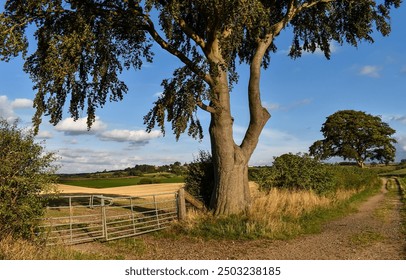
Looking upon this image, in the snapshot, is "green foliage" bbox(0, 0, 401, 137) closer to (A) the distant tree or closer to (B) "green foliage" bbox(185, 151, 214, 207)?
(B) "green foliage" bbox(185, 151, 214, 207)

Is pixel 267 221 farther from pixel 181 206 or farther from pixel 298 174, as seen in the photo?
pixel 298 174

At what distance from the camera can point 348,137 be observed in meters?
64.1

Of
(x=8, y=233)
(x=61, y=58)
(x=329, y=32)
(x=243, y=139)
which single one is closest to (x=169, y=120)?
(x=243, y=139)

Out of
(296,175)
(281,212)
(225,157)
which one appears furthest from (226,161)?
(296,175)

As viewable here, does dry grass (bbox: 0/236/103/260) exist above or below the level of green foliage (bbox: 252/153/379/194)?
below

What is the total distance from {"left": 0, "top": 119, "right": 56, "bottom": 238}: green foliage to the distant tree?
58.4 metres

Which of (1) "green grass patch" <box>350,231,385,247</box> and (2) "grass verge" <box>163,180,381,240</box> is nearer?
(1) "green grass patch" <box>350,231,385,247</box>

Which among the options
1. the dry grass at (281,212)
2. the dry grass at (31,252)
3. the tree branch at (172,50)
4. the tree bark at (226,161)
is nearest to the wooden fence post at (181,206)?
the tree bark at (226,161)

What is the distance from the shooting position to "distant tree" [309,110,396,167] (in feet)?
208

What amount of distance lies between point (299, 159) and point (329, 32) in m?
7.85

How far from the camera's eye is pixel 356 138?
64.8 meters

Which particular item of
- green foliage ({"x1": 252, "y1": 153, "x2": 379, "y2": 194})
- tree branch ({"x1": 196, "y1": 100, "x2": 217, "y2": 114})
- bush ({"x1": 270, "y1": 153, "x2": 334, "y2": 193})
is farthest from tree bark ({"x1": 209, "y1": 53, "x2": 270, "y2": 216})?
bush ({"x1": 270, "y1": 153, "x2": 334, "y2": 193})

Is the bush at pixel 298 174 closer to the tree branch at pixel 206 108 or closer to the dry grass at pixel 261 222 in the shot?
the dry grass at pixel 261 222

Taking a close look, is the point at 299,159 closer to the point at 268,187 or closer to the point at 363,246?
the point at 268,187
